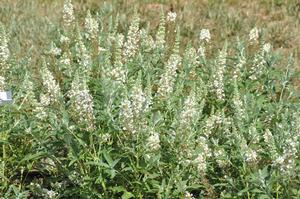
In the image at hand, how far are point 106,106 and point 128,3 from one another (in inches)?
228

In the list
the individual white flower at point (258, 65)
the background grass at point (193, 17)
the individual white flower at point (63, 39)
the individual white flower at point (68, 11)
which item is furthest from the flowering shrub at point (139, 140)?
the background grass at point (193, 17)

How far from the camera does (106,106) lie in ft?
16.4

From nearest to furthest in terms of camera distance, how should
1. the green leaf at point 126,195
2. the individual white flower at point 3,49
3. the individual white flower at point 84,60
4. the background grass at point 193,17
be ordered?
the green leaf at point 126,195, the individual white flower at point 3,49, the individual white flower at point 84,60, the background grass at point 193,17

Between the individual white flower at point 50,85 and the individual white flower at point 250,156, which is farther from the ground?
the individual white flower at point 50,85

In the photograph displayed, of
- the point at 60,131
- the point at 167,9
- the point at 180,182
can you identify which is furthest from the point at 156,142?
the point at 167,9

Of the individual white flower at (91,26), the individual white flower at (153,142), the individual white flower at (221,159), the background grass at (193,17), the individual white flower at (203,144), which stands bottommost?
the individual white flower at (221,159)

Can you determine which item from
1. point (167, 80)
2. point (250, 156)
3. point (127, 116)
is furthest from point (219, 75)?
point (127, 116)

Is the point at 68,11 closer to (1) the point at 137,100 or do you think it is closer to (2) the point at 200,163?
(1) the point at 137,100

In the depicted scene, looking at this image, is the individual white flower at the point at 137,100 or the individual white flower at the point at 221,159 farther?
the individual white flower at the point at 221,159

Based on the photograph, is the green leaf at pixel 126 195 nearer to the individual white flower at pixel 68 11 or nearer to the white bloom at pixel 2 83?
the white bloom at pixel 2 83

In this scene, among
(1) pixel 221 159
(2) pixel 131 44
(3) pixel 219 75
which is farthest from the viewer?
(2) pixel 131 44

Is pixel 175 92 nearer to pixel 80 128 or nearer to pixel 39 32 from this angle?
pixel 80 128

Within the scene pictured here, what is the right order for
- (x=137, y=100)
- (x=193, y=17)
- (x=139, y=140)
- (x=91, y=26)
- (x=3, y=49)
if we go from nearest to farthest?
1. (x=137, y=100)
2. (x=139, y=140)
3. (x=3, y=49)
4. (x=91, y=26)
5. (x=193, y=17)

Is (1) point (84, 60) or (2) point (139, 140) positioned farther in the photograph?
(1) point (84, 60)
